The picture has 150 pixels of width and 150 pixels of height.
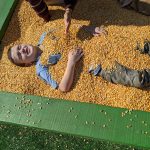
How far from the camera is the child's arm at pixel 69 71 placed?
173 inches

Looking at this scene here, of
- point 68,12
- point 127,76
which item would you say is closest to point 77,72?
point 127,76

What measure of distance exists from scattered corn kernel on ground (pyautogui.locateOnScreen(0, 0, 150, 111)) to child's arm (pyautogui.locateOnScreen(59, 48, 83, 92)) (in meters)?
0.07

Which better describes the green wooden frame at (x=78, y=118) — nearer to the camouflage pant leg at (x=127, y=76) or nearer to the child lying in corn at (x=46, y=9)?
the camouflage pant leg at (x=127, y=76)

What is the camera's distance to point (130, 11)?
512 cm

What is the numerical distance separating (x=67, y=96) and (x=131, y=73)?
2.48 feet

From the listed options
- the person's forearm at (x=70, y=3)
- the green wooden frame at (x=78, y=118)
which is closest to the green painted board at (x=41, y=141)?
the green wooden frame at (x=78, y=118)

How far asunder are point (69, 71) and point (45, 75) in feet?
0.91

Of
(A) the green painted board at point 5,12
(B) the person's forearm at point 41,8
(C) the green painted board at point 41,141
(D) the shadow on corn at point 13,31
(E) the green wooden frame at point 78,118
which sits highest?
(B) the person's forearm at point 41,8

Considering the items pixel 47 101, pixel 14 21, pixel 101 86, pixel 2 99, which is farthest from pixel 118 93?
pixel 14 21

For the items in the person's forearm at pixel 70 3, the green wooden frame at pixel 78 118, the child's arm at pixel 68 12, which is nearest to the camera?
the green wooden frame at pixel 78 118

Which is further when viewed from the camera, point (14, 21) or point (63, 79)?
point (14, 21)

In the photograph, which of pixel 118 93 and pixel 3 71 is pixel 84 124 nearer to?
pixel 118 93

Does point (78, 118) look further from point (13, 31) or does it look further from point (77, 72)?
point (13, 31)

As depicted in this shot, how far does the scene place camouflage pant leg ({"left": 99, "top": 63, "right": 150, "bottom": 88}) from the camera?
4.03m
